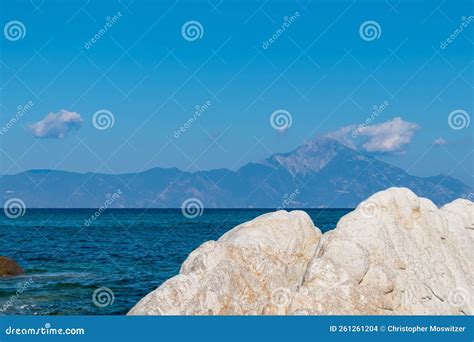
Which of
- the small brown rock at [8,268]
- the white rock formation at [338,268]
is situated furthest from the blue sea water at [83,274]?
the white rock formation at [338,268]

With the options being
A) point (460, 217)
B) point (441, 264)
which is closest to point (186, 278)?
point (441, 264)

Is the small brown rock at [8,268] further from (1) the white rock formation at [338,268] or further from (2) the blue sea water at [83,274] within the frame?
(1) the white rock formation at [338,268]

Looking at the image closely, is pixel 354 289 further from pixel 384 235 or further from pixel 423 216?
pixel 423 216

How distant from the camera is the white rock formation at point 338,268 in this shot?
2066 cm

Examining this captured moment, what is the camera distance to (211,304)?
809 inches

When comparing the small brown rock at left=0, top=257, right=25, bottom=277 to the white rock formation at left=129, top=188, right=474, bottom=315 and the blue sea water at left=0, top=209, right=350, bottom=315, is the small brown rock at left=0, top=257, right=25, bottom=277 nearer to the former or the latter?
the blue sea water at left=0, top=209, right=350, bottom=315

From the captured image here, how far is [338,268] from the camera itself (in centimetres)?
2097

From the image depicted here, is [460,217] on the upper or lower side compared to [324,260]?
upper

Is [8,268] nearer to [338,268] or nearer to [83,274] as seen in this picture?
[83,274]

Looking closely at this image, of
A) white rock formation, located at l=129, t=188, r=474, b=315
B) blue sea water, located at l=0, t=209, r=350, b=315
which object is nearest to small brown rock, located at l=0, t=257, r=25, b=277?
blue sea water, located at l=0, t=209, r=350, b=315

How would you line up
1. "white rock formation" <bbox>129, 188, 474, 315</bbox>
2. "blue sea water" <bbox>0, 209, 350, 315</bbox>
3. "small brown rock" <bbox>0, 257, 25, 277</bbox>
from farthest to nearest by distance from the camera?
1. "small brown rock" <bbox>0, 257, 25, 277</bbox>
2. "blue sea water" <bbox>0, 209, 350, 315</bbox>
3. "white rock formation" <bbox>129, 188, 474, 315</bbox>

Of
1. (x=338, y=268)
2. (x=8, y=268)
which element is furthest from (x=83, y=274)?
(x=338, y=268)

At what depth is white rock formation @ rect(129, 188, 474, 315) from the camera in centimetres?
2066
